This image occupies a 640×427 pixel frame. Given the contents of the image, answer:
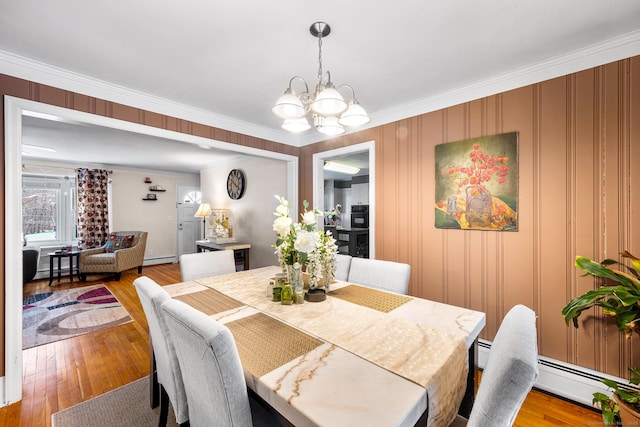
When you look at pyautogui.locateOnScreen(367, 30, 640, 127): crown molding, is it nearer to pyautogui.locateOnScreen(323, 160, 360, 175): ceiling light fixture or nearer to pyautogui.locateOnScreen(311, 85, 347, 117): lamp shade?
pyautogui.locateOnScreen(311, 85, 347, 117): lamp shade

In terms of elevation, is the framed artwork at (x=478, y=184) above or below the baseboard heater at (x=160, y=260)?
above

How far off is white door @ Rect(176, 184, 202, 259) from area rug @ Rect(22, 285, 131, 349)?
2702 mm

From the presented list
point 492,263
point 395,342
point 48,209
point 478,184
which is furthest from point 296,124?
point 48,209

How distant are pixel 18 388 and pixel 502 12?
3.95 meters

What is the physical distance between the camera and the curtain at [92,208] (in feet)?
18.7

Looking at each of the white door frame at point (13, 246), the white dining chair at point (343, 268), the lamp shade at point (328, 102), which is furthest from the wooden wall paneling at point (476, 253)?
the white door frame at point (13, 246)

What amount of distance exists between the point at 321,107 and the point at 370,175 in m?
1.78

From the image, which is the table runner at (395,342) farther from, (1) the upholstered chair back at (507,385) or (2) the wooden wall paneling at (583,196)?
(2) the wooden wall paneling at (583,196)

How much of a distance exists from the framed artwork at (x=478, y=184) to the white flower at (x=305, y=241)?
60.0 inches

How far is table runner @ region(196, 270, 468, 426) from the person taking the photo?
920 millimetres

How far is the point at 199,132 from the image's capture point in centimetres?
297

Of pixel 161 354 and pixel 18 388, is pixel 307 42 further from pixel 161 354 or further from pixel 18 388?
pixel 18 388

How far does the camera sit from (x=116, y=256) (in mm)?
5199

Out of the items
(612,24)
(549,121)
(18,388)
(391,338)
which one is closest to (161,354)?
(391,338)
